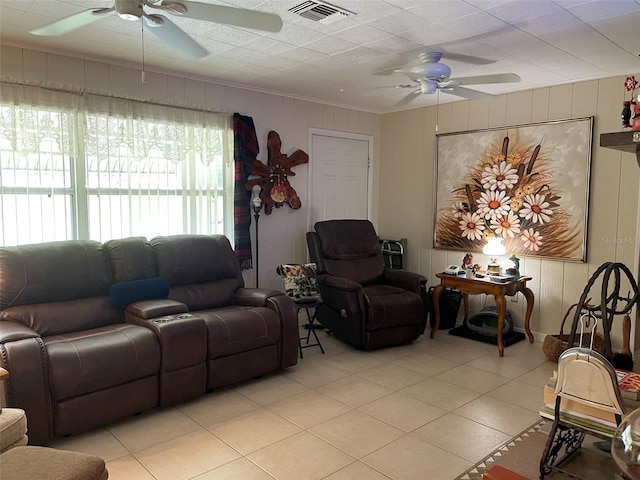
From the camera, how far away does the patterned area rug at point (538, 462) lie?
2007 mm

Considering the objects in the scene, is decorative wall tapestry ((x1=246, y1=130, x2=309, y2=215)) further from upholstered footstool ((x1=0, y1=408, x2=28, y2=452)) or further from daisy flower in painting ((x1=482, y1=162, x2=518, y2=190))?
upholstered footstool ((x1=0, y1=408, x2=28, y2=452))

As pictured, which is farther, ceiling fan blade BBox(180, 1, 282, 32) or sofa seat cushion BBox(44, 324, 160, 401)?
sofa seat cushion BBox(44, 324, 160, 401)

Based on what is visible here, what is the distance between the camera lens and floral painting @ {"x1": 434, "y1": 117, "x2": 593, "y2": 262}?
4.21 metres

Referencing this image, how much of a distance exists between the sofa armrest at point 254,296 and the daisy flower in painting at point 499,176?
246 cm

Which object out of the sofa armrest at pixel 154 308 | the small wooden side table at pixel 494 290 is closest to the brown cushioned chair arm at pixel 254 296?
the sofa armrest at pixel 154 308

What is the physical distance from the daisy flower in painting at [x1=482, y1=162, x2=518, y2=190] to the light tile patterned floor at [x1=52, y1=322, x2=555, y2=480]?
1683mm

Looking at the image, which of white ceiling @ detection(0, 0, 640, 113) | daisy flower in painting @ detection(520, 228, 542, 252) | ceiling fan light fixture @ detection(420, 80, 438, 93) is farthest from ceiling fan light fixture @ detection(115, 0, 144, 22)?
daisy flower in painting @ detection(520, 228, 542, 252)

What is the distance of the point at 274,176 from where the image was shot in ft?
15.6

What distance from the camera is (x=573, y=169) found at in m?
4.21

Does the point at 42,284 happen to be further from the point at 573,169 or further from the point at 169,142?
the point at 573,169

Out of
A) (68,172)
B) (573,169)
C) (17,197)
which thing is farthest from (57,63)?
(573,169)

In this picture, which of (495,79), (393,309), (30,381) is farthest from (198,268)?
(495,79)

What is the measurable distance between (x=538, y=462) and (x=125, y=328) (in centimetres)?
243

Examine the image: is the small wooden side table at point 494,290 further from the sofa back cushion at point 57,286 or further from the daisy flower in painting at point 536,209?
the sofa back cushion at point 57,286
